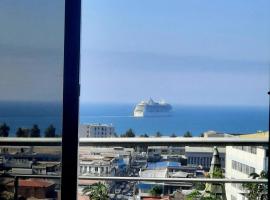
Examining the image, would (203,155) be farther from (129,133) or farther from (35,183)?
(35,183)

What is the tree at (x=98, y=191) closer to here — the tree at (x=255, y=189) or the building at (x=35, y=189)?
the building at (x=35, y=189)

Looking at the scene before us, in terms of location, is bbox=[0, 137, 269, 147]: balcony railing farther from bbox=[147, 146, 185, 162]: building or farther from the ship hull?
the ship hull

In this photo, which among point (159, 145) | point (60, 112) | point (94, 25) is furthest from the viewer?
point (159, 145)

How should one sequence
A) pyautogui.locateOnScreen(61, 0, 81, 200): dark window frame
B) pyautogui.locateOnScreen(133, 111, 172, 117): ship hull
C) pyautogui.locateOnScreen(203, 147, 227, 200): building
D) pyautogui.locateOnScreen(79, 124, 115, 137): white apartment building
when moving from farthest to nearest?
pyautogui.locateOnScreen(203, 147, 227, 200): building, pyautogui.locateOnScreen(79, 124, 115, 137): white apartment building, pyautogui.locateOnScreen(133, 111, 172, 117): ship hull, pyautogui.locateOnScreen(61, 0, 81, 200): dark window frame

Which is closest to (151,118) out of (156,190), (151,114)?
(151,114)

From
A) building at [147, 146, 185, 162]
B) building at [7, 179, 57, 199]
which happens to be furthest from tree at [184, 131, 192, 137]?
building at [7, 179, 57, 199]

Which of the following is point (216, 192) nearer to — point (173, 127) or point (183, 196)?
point (183, 196)

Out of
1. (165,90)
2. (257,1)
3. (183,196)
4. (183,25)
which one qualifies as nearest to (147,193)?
(183,196)
